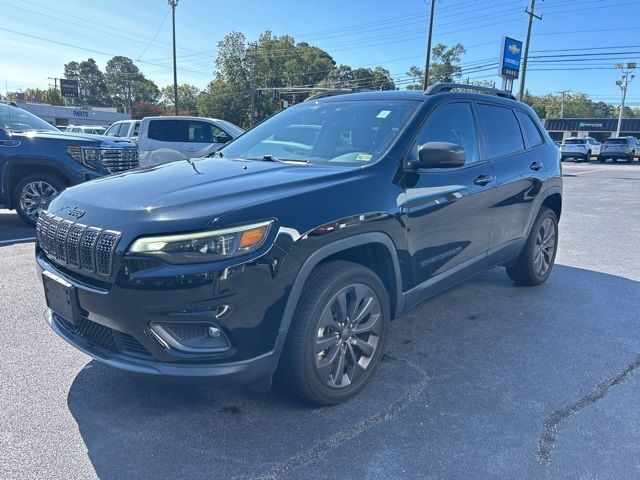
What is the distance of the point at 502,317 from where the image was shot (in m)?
4.33

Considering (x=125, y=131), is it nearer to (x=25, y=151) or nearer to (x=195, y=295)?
(x=25, y=151)

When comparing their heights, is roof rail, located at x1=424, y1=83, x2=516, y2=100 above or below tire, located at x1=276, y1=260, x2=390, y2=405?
above

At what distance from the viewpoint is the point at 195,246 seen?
7.28 feet

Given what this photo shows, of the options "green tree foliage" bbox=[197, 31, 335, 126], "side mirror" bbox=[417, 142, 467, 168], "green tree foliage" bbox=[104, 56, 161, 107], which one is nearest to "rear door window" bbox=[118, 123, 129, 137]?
"side mirror" bbox=[417, 142, 467, 168]

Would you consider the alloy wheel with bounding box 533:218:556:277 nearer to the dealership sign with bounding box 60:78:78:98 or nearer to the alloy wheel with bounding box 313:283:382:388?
the alloy wheel with bounding box 313:283:382:388

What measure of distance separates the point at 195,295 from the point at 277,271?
0.39 meters

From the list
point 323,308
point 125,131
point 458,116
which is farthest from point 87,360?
point 125,131

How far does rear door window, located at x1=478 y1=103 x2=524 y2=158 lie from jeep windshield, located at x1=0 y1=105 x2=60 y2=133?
6.61m

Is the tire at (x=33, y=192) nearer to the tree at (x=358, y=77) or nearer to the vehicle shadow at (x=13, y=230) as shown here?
the vehicle shadow at (x=13, y=230)

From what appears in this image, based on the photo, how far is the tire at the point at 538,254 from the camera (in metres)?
4.88

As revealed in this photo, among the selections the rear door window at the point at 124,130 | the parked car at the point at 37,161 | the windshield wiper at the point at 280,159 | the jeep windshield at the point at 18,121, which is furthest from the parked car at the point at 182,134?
the windshield wiper at the point at 280,159

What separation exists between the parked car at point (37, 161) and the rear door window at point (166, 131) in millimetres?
4132

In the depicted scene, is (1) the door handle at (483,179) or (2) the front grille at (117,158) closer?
(1) the door handle at (483,179)

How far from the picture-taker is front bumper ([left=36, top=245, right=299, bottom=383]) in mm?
2193
